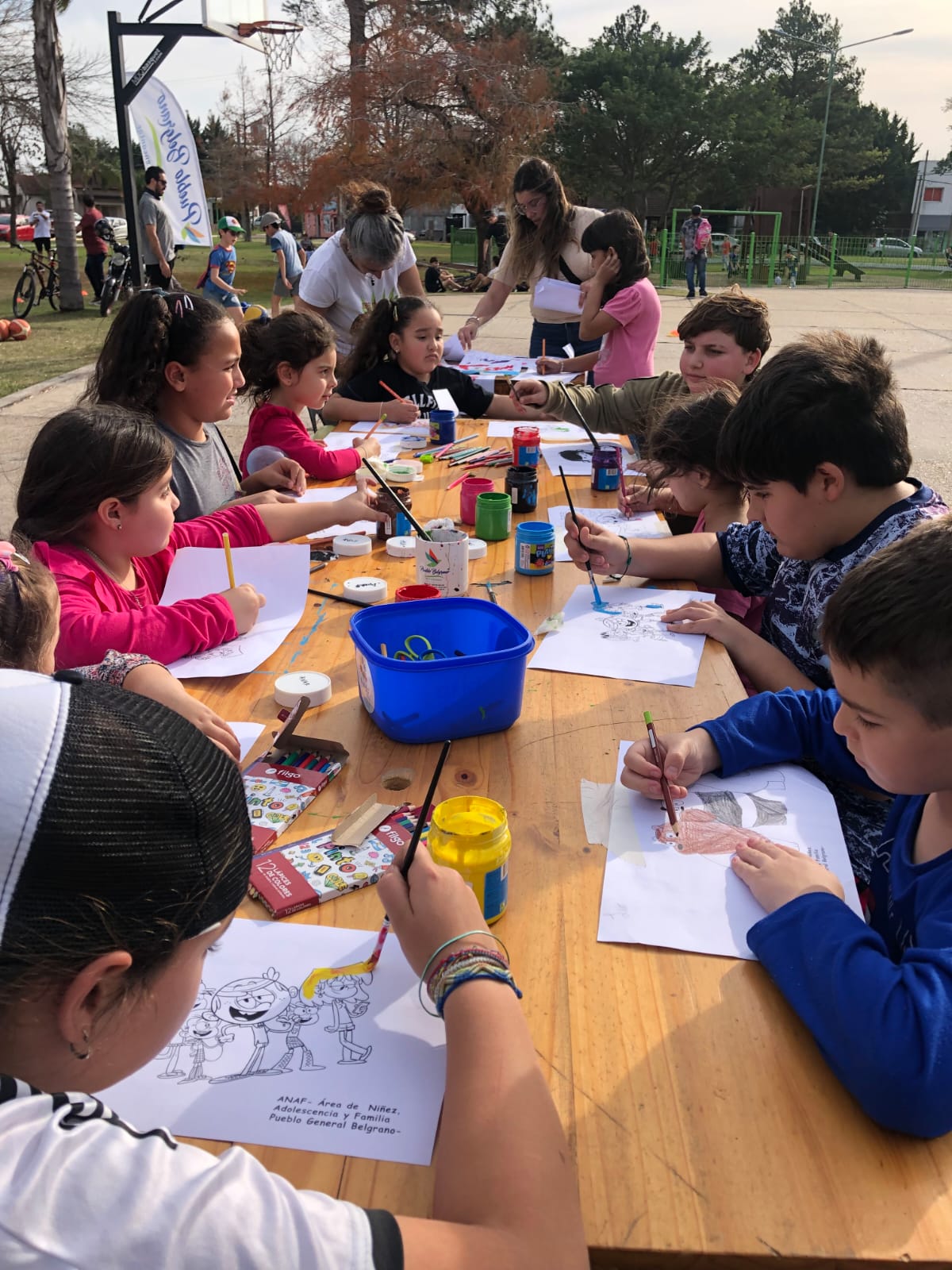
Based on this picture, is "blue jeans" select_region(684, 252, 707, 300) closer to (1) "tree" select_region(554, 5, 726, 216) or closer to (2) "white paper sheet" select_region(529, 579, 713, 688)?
(1) "tree" select_region(554, 5, 726, 216)

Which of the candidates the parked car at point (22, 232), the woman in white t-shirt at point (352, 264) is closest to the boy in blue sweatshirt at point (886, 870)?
the woman in white t-shirt at point (352, 264)

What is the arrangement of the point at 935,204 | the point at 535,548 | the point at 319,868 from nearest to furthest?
1. the point at 319,868
2. the point at 535,548
3. the point at 935,204

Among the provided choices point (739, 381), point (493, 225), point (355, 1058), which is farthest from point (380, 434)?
point (493, 225)

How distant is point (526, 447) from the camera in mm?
3178

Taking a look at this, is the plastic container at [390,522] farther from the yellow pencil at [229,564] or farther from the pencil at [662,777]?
the pencil at [662,777]

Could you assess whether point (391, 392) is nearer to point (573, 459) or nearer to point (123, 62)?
point (573, 459)

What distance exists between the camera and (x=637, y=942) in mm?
1130

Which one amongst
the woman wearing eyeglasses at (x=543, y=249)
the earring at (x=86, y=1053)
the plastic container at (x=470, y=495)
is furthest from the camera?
the woman wearing eyeglasses at (x=543, y=249)

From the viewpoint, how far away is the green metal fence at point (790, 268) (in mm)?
22734

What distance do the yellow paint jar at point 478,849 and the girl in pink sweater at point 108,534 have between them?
93 centimetres

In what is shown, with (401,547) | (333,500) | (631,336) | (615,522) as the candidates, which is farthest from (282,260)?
(401,547)

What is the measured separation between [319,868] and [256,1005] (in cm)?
24

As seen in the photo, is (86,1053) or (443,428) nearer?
(86,1053)

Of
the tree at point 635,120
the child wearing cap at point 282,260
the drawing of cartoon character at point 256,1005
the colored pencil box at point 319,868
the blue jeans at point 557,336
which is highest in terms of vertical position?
the tree at point 635,120
